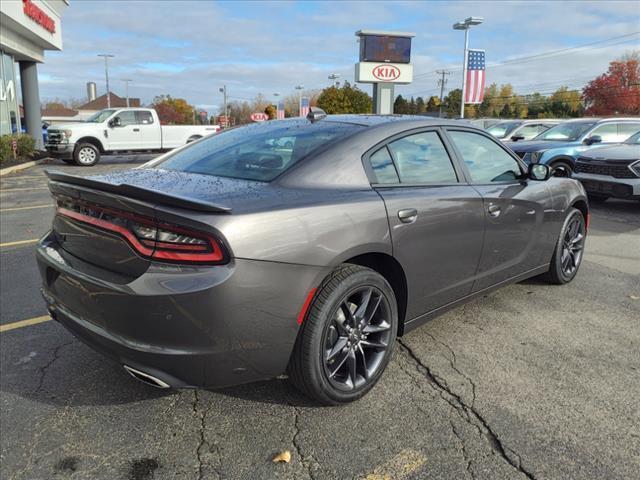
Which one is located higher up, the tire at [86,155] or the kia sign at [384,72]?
the kia sign at [384,72]

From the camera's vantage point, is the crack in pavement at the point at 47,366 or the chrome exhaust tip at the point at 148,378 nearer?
the chrome exhaust tip at the point at 148,378

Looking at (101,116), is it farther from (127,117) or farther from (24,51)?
(24,51)

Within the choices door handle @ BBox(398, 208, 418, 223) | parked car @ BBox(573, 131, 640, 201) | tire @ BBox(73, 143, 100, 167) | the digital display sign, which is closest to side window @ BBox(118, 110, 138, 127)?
tire @ BBox(73, 143, 100, 167)

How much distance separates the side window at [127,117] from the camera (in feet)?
61.8

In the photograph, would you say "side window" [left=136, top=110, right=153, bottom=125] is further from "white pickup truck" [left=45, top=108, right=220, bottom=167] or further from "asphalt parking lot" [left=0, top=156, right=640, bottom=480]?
"asphalt parking lot" [left=0, top=156, right=640, bottom=480]

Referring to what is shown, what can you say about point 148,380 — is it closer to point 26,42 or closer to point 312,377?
point 312,377

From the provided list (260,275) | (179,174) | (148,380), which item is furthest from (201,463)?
(179,174)

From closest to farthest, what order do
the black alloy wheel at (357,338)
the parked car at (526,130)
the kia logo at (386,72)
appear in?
the black alloy wheel at (357,338) < the parked car at (526,130) < the kia logo at (386,72)

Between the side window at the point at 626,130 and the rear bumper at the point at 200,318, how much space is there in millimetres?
11753

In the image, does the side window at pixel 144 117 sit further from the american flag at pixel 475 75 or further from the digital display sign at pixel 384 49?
the american flag at pixel 475 75

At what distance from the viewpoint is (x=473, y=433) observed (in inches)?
102

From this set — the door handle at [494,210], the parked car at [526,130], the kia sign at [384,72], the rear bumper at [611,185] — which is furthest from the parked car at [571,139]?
the kia sign at [384,72]

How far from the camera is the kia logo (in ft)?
77.0

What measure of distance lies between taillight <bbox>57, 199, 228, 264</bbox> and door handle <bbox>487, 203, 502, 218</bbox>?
6.88 ft
